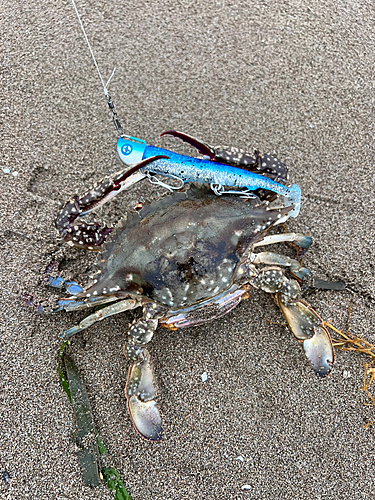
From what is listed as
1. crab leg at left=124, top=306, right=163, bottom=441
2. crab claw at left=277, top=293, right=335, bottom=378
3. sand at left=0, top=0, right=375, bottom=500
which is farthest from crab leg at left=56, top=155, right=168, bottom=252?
crab claw at left=277, top=293, right=335, bottom=378

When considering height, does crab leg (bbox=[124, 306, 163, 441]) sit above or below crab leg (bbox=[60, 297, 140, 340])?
below

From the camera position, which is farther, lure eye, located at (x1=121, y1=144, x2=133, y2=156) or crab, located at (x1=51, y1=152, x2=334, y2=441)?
crab, located at (x1=51, y1=152, x2=334, y2=441)

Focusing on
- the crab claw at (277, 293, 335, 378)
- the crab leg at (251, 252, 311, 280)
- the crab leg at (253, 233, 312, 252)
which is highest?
the crab leg at (253, 233, 312, 252)

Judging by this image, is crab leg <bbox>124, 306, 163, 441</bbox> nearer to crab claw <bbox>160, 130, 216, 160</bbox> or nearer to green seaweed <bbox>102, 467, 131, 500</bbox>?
green seaweed <bbox>102, 467, 131, 500</bbox>

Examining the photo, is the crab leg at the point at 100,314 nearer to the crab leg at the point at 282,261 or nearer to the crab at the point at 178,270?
the crab at the point at 178,270

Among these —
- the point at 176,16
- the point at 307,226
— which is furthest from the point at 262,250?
the point at 176,16

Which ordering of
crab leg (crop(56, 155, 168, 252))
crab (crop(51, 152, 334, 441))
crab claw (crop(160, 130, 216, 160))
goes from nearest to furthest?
crab claw (crop(160, 130, 216, 160))
crab leg (crop(56, 155, 168, 252))
crab (crop(51, 152, 334, 441))

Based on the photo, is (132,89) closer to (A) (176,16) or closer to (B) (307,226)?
(A) (176,16)

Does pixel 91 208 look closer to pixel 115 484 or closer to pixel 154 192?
pixel 154 192
